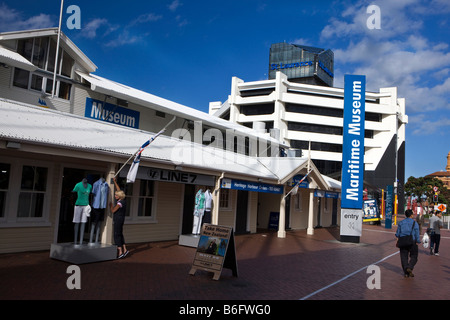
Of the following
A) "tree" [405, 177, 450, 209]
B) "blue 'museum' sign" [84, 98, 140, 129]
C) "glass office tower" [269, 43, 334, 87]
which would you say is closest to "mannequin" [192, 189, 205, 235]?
"blue 'museum' sign" [84, 98, 140, 129]

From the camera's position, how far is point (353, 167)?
53.9 ft

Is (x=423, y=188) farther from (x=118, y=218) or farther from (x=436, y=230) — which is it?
(x=118, y=218)

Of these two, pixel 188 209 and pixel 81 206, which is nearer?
pixel 81 206

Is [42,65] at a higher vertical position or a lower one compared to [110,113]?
higher

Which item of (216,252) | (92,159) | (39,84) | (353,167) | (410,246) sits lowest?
(216,252)

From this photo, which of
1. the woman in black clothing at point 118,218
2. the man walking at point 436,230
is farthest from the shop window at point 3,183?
the man walking at point 436,230

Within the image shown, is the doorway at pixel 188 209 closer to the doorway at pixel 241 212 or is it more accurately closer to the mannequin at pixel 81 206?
the doorway at pixel 241 212

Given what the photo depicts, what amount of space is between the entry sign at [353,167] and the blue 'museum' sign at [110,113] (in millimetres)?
8998

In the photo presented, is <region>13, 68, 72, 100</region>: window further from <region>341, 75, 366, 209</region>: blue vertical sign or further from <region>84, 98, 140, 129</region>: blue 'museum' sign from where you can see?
<region>341, 75, 366, 209</region>: blue vertical sign

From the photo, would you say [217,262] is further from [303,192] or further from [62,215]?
[303,192]

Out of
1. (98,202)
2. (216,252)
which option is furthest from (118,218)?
(216,252)

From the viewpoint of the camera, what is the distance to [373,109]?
209 ft

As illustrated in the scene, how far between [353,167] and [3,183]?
13.1m

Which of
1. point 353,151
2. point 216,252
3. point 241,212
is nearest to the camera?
point 216,252
